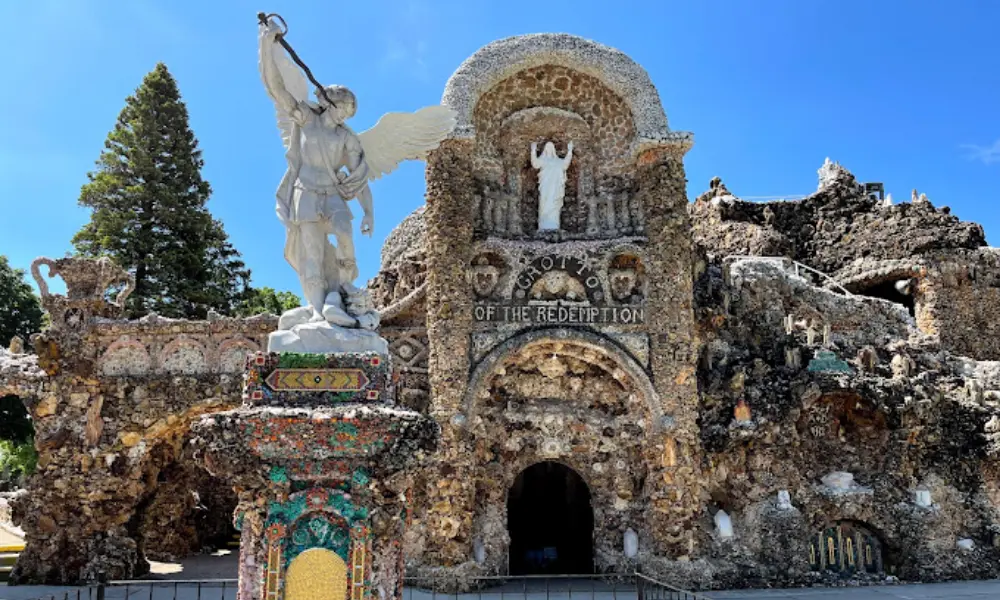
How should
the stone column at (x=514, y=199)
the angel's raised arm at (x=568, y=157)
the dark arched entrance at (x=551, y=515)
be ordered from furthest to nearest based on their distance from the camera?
the dark arched entrance at (x=551, y=515)
the angel's raised arm at (x=568, y=157)
the stone column at (x=514, y=199)

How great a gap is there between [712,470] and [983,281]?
1249 centimetres

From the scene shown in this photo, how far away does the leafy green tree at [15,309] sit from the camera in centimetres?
2503

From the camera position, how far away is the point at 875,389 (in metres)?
15.7

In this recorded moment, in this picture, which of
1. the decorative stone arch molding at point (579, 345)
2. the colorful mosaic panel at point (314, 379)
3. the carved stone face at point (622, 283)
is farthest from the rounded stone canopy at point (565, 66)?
the colorful mosaic panel at point (314, 379)

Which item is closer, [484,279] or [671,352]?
[671,352]

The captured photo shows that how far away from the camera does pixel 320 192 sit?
7289mm

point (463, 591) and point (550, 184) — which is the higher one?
point (550, 184)

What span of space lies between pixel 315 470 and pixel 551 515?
1416cm

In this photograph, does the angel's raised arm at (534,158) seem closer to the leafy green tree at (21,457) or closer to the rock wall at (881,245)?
the rock wall at (881,245)

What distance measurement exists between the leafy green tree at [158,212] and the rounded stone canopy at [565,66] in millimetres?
11946

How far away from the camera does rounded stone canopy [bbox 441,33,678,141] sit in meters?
15.8

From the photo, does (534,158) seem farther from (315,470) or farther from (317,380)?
(315,470)

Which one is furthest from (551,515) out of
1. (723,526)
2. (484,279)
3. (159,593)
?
(159,593)

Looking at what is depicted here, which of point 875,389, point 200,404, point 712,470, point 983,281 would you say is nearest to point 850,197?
point 983,281
